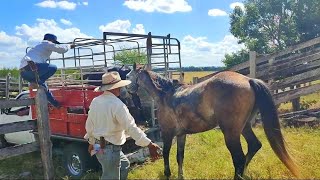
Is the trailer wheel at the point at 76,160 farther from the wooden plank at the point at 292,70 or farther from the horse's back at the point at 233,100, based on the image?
the wooden plank at the point at 292,70

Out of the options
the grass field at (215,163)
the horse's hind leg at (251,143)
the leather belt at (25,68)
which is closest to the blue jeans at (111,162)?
the grass field at (215,163)

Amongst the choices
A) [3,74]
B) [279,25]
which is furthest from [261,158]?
[3,74]

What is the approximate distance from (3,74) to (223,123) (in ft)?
108

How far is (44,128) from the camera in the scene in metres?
5.75

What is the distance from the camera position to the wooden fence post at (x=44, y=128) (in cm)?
568

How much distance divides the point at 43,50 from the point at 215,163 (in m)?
4.24

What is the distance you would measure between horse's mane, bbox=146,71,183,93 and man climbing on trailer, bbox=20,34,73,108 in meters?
1.95

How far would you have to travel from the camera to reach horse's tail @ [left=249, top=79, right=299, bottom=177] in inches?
214

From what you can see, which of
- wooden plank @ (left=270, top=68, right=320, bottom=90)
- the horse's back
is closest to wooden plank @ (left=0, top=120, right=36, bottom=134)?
the horse's back

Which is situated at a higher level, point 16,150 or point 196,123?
point 196,123

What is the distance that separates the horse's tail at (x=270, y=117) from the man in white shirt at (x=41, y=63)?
3.90m

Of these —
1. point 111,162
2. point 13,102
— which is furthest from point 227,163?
point 13,102

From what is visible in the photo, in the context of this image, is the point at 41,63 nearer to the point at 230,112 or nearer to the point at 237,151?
the point at 230,112

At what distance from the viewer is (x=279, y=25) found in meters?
25.9
